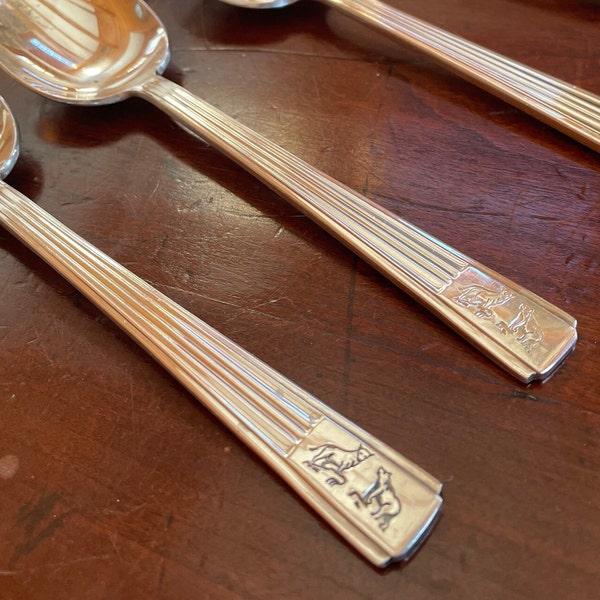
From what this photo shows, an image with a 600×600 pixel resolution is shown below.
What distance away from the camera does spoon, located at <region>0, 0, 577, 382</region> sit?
0.39 meters

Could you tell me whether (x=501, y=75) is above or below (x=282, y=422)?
above

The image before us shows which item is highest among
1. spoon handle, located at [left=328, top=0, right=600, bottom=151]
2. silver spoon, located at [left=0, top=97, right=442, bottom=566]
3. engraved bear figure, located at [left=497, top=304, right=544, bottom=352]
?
spoon handle, located at [left=328, top=0, right=600, bottom=151]

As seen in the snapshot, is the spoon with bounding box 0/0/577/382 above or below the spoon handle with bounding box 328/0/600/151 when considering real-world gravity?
below

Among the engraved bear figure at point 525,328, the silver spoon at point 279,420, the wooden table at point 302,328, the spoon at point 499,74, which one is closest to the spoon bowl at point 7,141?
the wooden table at point 302,328

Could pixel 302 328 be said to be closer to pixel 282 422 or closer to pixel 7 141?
pixel 282 422

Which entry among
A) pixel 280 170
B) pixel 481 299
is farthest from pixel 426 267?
pixel 280 170

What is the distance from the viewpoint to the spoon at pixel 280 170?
0.39m

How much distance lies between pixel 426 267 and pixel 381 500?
0.17 metres

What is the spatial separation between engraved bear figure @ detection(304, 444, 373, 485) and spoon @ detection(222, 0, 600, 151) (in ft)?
1.07

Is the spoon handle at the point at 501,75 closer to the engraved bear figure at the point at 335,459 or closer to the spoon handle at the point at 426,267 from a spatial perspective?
the spoon handle at the point at 426,267

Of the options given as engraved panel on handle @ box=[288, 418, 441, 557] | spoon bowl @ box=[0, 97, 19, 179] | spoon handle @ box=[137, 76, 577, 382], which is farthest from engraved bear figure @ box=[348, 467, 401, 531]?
spoon bowl @ box=[0, 97, 19, 179]

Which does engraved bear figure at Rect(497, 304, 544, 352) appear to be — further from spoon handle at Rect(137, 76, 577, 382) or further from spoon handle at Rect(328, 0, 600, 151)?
spoon handle at Rect(328, 0, 600, 151)

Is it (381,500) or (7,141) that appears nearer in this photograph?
(381,500)

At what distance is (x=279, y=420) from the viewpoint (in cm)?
37
